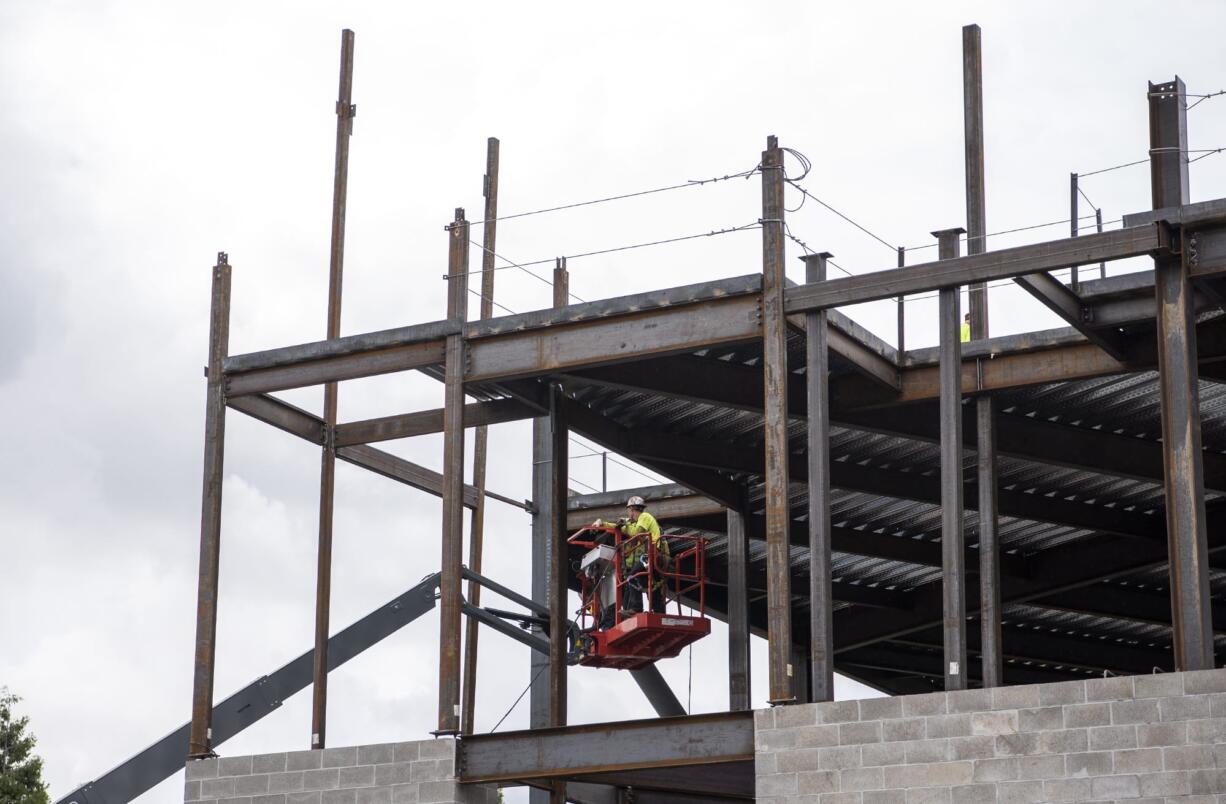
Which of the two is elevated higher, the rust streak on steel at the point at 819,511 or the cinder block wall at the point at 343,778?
the rust streak on steel at the point at 819,511

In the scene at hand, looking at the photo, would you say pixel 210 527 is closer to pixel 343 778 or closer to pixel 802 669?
pixel 343 778

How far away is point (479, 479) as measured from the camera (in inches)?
1211

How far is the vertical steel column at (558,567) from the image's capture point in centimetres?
2377

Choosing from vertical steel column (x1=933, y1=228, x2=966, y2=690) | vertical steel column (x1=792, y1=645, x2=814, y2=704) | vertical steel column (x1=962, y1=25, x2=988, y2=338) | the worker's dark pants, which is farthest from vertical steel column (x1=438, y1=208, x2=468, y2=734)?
vertical steel column (x1=792, y1=645, x2=814, y2=704)

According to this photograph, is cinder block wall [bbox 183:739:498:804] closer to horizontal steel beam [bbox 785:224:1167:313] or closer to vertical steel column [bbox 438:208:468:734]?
vertical steel column [bbox 438:208:468:734]

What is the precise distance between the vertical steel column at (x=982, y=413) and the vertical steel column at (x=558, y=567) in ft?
17.6

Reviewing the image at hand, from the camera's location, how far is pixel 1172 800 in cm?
1688

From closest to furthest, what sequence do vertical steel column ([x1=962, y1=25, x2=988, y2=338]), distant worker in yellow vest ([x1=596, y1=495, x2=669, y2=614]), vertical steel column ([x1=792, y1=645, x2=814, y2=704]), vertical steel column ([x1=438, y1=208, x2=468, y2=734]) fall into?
vertical steel column ([x1=438, y1=208, x2=468, y2=734]) < vertical steel column ([x1=962, y1=25, x2=988, y2=338]) < distant worker in yellow vest ([x1=596, y1=495, x2=669, y2=614]) < vertical steel column ([x1=792, y1=645, x2=814, y2=704])

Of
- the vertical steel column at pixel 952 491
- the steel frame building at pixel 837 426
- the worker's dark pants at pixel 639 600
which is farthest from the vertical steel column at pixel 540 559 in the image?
the vertical steel column at pixel 952 491

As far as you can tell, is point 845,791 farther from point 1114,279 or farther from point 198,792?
point 198,792

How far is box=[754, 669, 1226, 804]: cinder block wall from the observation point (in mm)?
16891

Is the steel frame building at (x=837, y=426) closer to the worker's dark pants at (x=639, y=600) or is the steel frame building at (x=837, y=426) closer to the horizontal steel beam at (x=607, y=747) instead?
the horizontal steel beam at (x=607, y=747)

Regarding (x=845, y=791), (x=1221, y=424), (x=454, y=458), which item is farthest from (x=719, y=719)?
(x=1221, y=424)

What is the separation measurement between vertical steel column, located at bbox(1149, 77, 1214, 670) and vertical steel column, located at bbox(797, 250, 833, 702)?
11.6 ft
